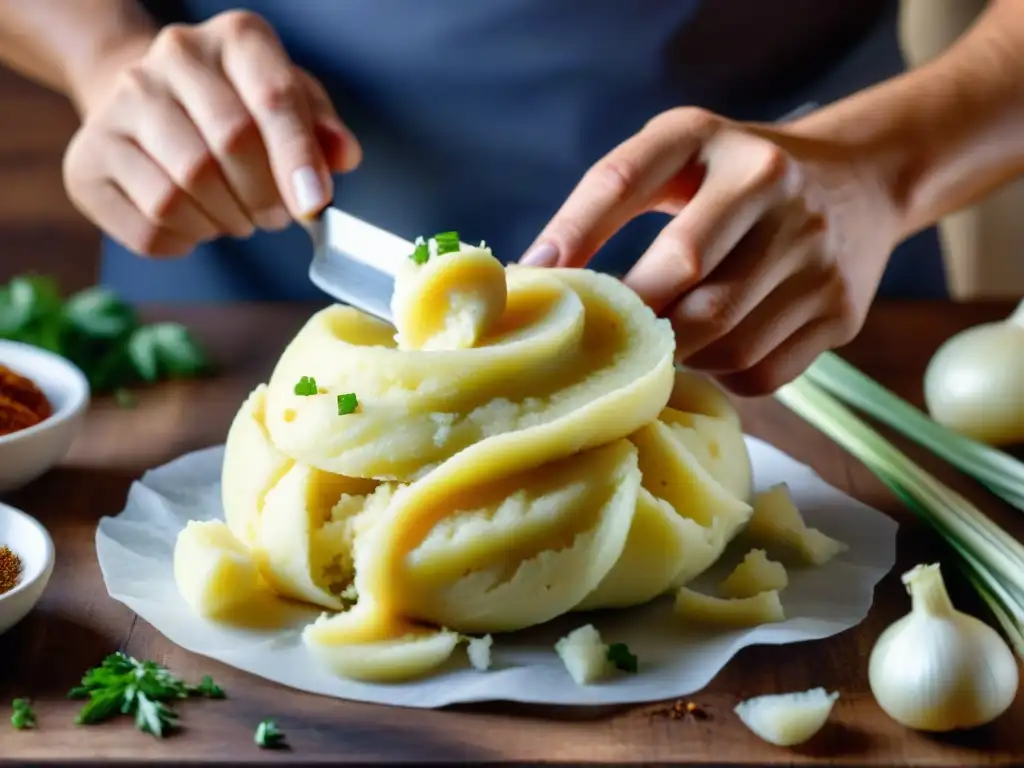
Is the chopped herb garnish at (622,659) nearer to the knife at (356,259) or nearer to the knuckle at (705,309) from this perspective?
the knuckle at (705,309)

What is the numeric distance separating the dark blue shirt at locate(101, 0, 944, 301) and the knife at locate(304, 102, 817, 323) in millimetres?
853

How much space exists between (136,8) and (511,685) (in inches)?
89.2

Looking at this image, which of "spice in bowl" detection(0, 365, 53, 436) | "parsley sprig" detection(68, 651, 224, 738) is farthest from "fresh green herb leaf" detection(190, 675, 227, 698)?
"spice in bowl" detection(0, 365, 53, 436)

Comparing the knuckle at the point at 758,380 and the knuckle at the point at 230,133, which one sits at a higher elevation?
the knuckle at the point at 230,133

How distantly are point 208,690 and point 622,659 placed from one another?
24.1 inches

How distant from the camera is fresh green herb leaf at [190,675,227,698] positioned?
196 cm

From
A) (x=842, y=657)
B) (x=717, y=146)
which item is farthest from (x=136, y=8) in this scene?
(x=842, y=657)

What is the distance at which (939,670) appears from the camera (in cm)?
187

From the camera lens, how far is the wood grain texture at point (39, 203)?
5824mm

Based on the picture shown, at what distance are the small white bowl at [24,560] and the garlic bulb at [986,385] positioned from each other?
1844 mm

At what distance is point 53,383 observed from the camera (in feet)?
9.21

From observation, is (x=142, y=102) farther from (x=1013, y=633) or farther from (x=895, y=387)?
(x=1013, y=633)

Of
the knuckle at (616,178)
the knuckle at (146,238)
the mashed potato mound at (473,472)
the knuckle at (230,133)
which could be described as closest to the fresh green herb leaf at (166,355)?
the knuckle at (146,238)

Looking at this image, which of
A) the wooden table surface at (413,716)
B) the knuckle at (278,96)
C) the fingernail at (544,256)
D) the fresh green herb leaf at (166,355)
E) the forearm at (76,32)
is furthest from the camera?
the forearm at (76,32)
